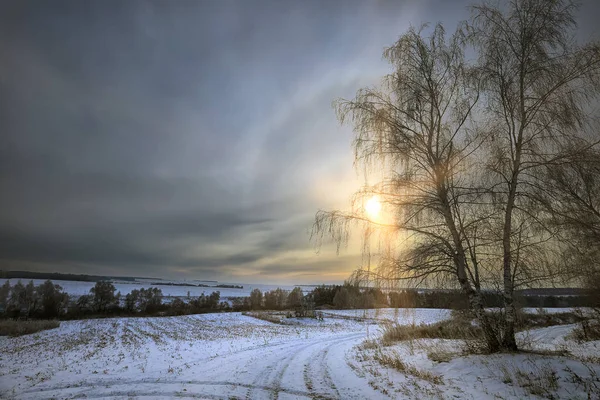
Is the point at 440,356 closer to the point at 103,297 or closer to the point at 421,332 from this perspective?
the point at 421,332

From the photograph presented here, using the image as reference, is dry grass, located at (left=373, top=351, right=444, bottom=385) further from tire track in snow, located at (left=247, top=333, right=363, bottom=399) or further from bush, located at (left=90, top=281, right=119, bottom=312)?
bush, located at (left=90, top=281, right=119, bottom=312)

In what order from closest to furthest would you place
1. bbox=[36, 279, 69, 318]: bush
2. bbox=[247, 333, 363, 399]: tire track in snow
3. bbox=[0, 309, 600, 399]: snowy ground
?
bbox=[0, 309, 600, 399]: snowy ground, bbox=[247, 333, 363, 399]: tire track in snow, bbox=[36, 279, 69, 318]: bush

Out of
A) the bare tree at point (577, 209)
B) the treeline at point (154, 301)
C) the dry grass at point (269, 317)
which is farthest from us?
the dry grass at point (269, 317)

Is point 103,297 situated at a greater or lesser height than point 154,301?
greater

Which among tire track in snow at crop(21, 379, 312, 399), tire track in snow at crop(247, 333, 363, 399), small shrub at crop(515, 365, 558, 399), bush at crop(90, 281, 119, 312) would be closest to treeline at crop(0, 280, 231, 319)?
bush at crop(90, 281, 119, 312)

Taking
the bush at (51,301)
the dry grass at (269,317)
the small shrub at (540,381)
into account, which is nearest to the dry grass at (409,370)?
the small shrub at (540,381)

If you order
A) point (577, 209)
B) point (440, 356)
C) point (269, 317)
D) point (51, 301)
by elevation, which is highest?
point (577, 209)

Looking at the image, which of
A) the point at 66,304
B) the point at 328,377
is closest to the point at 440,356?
the point at 328,377

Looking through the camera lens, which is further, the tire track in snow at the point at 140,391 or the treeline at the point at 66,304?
the treeline at the point at 66,304

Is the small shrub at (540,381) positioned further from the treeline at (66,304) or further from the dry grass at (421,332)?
the treeline at (66,304)

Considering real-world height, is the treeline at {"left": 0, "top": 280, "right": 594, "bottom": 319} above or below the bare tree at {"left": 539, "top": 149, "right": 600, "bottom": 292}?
below

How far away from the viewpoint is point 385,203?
29.1ft

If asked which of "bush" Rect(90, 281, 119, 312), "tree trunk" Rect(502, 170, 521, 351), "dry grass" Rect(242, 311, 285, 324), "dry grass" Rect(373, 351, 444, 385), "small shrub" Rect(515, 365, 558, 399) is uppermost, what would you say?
Result: "tree trunk" Rect(502, 170, 521, 351)

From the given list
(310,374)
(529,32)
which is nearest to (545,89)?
(529,32)
